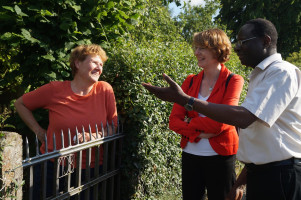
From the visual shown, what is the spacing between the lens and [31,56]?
12.2 ft

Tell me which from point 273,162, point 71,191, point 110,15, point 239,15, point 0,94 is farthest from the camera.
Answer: point 239,15

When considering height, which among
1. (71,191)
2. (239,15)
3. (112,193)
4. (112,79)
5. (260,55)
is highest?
(239,15)

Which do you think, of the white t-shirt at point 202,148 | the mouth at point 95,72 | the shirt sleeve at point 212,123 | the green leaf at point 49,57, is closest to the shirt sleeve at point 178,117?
the shirt sleeve at point 212,123

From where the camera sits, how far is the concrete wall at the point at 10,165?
6.75 feet

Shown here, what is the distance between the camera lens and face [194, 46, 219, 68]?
3.22 metres

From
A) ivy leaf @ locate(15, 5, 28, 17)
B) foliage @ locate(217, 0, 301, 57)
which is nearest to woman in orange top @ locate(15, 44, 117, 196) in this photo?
ivy leaf @ locate(15, 5, 28, 17)

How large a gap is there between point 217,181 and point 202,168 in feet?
0.57

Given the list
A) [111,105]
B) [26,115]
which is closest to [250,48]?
[111,105]

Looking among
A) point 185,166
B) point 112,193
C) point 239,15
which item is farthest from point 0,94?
point 239,15

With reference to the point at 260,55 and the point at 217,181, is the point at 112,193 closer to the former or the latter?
the point at 217,181

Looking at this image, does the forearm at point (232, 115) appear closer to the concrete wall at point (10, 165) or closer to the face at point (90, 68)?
the concrete wall at point (10, 165)

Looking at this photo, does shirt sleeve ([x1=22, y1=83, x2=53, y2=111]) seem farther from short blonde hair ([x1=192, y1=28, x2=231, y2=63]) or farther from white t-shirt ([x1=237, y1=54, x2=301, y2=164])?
white t-shirt ([x1=237, y1=54, x2=301, y2=164])

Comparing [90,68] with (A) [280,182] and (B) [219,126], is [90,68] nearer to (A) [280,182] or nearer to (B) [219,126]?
(B) [219,126]

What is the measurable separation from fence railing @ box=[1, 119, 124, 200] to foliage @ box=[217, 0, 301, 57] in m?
24.2
